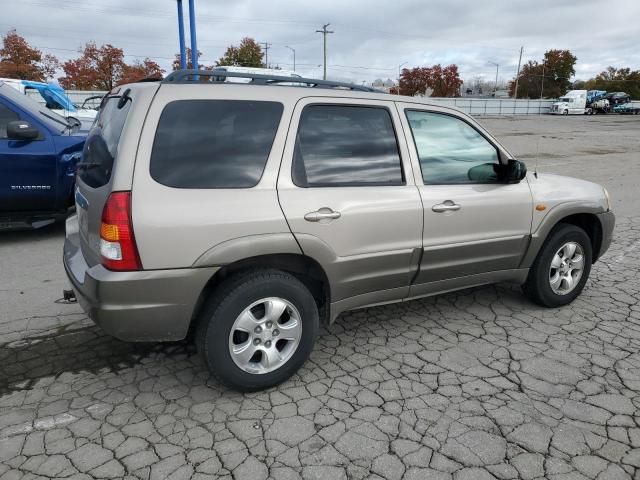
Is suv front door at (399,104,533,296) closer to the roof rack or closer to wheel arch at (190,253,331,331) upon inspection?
the roof rack

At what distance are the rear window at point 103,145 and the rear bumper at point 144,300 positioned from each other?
21.2 inches

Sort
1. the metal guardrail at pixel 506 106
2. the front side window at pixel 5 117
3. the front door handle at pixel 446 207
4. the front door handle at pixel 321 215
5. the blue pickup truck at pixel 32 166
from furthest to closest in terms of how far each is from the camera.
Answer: the metal guardrail at pixel 506 106 < the front side window at pixel 5 117 < the blue pickup truck at pixel 32 166 < the front door handle at pixel 446 207 < the front door handle at pixel 321 215

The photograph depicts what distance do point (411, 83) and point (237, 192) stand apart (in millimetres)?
87521

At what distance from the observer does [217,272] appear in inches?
109

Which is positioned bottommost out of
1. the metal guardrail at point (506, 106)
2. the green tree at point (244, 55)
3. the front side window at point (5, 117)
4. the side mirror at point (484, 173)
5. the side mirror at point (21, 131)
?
the side mirror at point (484, 173)

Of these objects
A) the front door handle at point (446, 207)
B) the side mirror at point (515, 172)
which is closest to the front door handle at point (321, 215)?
the front door handle at point (446, 207)

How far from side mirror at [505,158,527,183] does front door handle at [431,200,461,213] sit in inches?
21.2

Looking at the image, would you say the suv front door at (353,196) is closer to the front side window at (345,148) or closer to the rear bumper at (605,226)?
the front side window at (345,148)

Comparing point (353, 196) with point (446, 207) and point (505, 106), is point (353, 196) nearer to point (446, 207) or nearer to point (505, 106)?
Result: point (446, 207)

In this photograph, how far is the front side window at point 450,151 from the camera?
11.4 feet

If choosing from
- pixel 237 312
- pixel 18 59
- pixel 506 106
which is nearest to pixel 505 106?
pixel 506 106

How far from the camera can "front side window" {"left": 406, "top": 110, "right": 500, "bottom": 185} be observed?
3.49 m

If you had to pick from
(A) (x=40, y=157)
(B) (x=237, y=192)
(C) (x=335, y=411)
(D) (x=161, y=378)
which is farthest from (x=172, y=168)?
(A) (x=40, y=157)

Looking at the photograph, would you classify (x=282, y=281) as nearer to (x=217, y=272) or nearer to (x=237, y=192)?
(x=217, y=272)
